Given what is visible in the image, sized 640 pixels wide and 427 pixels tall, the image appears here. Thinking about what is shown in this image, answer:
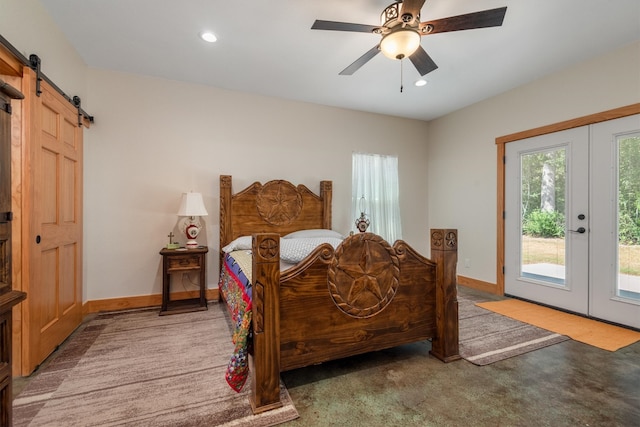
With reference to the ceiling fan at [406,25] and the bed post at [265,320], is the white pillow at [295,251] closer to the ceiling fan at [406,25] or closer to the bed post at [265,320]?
the bed post at [265,320]

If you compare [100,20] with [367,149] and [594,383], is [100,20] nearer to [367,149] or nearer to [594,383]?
[367,149]

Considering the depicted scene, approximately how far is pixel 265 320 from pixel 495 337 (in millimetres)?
2154

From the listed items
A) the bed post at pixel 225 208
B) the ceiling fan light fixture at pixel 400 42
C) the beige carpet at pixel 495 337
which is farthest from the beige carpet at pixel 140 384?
the ceiling fan light fixture at pixel 400 42

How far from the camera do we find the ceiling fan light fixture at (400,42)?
1890 millimetres

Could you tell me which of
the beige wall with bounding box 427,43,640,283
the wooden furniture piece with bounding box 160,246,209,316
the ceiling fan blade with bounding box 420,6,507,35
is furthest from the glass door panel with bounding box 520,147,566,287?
the wooden furniture piece with bounding box 160,246,209,316

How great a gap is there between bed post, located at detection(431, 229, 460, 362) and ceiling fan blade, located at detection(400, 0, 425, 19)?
1457mm

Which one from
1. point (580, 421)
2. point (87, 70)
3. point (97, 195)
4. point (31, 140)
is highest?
point (87, 70)

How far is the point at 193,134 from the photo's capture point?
3.54 meters

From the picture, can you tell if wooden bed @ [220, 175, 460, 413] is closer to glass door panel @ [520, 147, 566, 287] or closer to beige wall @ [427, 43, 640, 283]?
glass door panel @ [520, 147, 566, 287]

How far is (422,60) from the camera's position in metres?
2.29

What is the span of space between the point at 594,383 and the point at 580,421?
0.52 meters

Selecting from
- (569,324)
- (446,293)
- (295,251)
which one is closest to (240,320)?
(295,251)

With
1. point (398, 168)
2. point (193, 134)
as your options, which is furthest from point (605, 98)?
point (193, 134)

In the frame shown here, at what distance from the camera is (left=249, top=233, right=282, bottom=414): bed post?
158 cm
